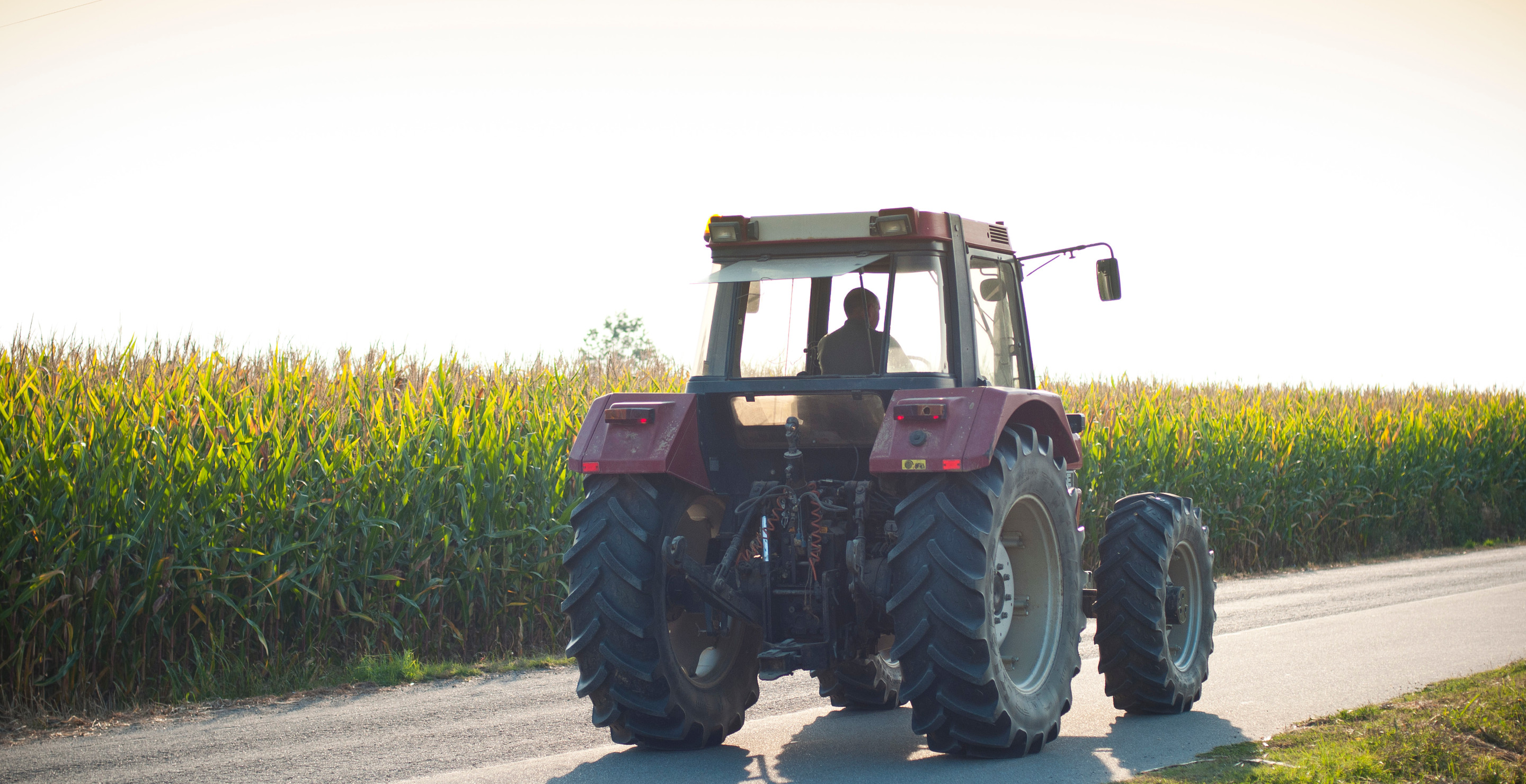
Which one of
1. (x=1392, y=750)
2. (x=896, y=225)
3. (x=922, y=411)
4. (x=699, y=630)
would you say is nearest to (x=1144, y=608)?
(x=1392, y=750)

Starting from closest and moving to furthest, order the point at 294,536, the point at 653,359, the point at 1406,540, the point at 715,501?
the point at 715,501 < the point at 294,536 < the point at 653,359 < the point at 1406,540

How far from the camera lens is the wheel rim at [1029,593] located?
5770 mm

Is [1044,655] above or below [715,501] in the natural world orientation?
below

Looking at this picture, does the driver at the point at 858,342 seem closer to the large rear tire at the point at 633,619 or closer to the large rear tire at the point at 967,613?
the large rear tire at the point at 967,613

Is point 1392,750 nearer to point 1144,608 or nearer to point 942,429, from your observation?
point 1144,608

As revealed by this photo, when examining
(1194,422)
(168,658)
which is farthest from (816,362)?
(1194,422)

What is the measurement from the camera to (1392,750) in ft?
17.2

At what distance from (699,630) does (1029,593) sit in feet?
5.52

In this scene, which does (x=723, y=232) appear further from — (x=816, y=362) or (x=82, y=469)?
(x=82, y=469)

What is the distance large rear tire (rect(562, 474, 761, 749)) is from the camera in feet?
18.0

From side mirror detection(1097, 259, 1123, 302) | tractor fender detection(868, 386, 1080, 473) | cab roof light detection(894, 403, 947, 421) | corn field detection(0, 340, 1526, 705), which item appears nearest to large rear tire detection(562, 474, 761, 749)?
tractor fender detection(868, 386, 1080, 473)

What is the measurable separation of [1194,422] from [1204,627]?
10.8 m

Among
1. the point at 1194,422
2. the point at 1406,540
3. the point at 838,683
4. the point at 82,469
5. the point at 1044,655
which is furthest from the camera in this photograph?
the point at 1406,540

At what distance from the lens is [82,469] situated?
7.41 meters
